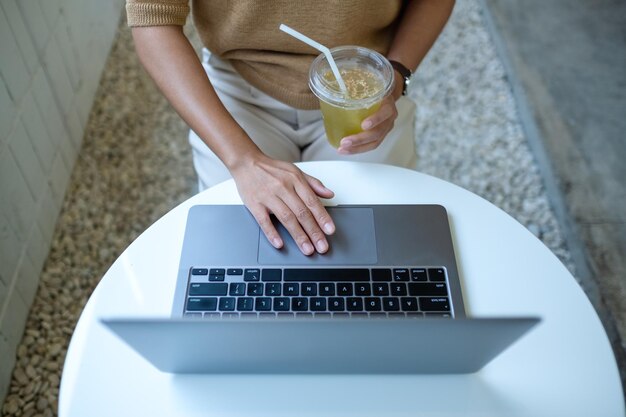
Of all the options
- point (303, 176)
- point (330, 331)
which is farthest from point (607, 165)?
point (330, 331)

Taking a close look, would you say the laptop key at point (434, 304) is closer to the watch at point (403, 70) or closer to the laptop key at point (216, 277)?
the laptop key at point (216, 277)

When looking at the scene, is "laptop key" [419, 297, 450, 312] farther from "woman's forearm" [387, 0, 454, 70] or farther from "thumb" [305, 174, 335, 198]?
"woman's forearm" [387, 0, 454, 70]

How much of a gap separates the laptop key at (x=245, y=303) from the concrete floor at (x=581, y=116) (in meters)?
1.12

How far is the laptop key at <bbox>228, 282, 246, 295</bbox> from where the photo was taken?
0.74 meters

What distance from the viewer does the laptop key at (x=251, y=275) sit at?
0.76 metres

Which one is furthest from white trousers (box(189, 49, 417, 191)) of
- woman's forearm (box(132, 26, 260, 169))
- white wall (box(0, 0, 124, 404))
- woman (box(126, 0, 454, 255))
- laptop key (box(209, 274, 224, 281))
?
white wall (box(0, 0, 124, 404))

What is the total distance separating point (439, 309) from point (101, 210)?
1.23 metres

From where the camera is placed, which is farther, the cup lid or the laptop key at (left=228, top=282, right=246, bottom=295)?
the cup lid

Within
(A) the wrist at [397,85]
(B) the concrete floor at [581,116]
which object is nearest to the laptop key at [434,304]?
(A) the wrist at [397,85]

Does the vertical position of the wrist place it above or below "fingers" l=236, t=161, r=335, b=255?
above

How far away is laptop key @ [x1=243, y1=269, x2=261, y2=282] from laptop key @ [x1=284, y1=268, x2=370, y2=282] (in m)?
0.04

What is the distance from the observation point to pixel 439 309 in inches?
28.9

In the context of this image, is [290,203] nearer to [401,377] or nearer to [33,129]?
[401,377]

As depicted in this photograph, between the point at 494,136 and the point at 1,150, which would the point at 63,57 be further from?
the point at 494,136
